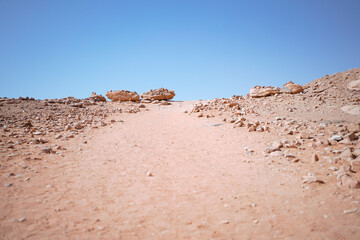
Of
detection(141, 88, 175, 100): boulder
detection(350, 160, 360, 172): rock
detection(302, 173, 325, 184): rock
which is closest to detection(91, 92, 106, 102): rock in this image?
detection(141, 88, 175, 100): boulder

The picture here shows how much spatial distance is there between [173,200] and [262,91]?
12.1 m

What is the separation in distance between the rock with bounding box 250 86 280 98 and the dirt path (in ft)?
27.7

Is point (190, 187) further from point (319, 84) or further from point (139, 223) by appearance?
point (319, 84)

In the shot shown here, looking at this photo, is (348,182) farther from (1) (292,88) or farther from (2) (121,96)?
(2) (121,96)

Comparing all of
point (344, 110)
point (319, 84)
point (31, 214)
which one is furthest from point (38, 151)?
point (319, 84)

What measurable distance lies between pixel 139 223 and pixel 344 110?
10.6 metres

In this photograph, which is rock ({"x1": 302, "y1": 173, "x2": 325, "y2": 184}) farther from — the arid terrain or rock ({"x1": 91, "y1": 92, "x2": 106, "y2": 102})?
rock ({"x1": 91, "y1": 92, "x2": 106, "y2": 102})

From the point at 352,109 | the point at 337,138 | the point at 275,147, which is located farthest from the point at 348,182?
the point at 352,109

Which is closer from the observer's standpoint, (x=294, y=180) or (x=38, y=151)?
(x=294, y=180)

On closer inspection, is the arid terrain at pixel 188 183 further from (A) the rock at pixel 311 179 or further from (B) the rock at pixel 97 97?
(B) the rock at pixel 97 97

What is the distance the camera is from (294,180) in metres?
4.02

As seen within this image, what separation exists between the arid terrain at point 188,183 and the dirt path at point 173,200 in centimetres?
2

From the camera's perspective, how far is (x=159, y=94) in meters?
23.1

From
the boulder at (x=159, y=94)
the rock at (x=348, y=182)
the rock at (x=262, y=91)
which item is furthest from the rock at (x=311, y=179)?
the boulder at (x=159, y=94)
